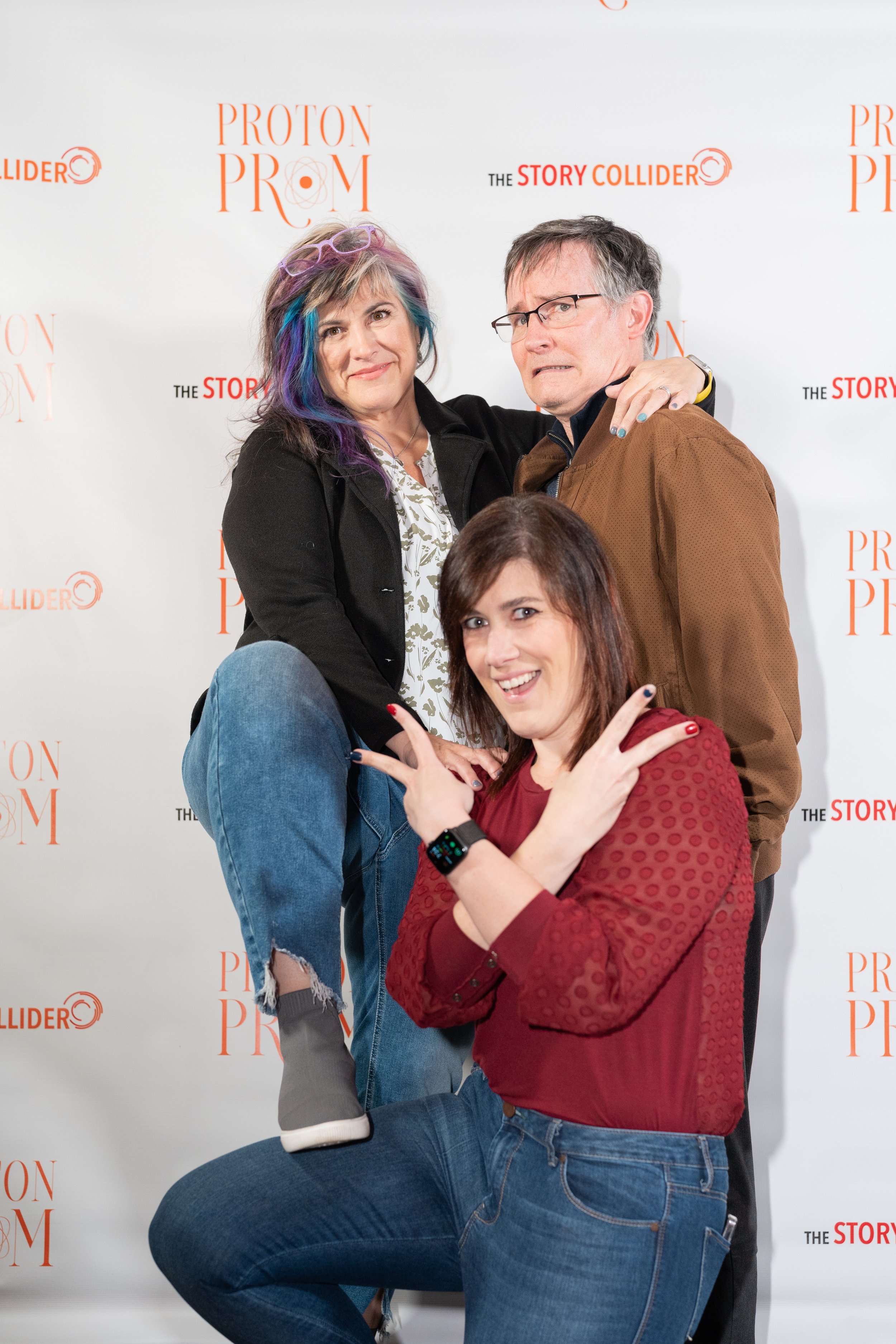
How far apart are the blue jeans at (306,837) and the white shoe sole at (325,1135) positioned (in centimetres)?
16

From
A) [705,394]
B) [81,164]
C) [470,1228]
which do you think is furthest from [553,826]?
[81,164]

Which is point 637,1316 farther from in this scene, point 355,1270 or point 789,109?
point 789,109

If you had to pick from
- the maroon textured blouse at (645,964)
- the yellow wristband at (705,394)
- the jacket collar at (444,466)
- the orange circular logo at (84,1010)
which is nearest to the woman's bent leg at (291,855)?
the maroon textured blouse at (645,964)

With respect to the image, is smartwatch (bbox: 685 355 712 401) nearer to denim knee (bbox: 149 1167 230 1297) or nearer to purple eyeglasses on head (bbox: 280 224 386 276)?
purple eyeglasses on head (bbox: 280 224 386 276)

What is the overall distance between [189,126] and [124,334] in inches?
18.1

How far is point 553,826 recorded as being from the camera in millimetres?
1227

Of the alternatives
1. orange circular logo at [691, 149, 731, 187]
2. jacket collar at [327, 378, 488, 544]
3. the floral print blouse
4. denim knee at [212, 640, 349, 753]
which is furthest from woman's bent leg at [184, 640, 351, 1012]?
orange circular logo at [691, 149, 731, 187]

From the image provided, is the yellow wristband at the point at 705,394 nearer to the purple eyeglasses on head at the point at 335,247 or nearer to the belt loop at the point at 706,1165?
the purple eyeglasses on head at the point at 335,247

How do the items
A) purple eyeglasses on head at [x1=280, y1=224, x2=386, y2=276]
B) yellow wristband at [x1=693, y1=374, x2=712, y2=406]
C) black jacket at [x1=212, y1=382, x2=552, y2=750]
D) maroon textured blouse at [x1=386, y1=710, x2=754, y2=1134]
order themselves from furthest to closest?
purple eyeglasses on head at [x1=280, y1=224, x2=386, y2=276] < yellow wristband at [x1=693, y1=374, x2=712, y2=406] < black jacket at [x1=212, y1=382, x2=552, y2=750] < maroon textured blouse at [x1=386, y1=710, x2=754, y2=1134]

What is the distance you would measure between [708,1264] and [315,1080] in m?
0.51

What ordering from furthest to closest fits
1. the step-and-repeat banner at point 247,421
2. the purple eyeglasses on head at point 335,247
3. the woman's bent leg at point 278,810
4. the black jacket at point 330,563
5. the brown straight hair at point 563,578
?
the step-and-repeat banner at point 247,421, the purple eyeglasses on head at point 335,247, the black jacket at point 330,563, the woman's bent leg at point 278,810, the brown straight hair at point 563,578

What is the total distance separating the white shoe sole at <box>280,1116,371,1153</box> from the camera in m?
1.39

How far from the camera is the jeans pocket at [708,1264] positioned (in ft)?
3.92

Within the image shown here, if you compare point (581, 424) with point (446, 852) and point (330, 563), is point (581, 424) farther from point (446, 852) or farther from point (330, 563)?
point (446, 852)
